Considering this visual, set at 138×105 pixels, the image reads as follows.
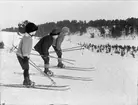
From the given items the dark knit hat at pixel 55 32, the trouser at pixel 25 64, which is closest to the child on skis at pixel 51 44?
the dark knit hat at pixel 55 32

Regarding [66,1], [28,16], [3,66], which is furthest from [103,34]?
[3,66]

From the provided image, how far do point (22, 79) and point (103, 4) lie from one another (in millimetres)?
Answer: 784

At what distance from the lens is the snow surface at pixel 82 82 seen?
8.15ft

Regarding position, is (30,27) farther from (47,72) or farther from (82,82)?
(82,82)

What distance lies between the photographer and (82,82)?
254 cm

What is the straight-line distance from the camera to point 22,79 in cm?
250

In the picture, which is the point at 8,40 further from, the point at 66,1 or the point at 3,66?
the point at 66,1

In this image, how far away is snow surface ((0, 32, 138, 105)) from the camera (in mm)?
2484

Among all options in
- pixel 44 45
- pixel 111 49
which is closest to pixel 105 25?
pixel 111 49

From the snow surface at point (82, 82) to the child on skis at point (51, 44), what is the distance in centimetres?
3

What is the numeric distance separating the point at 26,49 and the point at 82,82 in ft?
1.51

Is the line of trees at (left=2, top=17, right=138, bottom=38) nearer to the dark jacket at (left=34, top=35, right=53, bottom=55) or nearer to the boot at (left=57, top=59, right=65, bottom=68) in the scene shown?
the dark jacket at (left=34, top=35, right=53, bottom=55)

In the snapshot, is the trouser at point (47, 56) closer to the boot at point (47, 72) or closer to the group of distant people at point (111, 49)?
the boot at point (47, 72)

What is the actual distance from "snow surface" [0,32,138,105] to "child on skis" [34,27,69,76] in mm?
35
